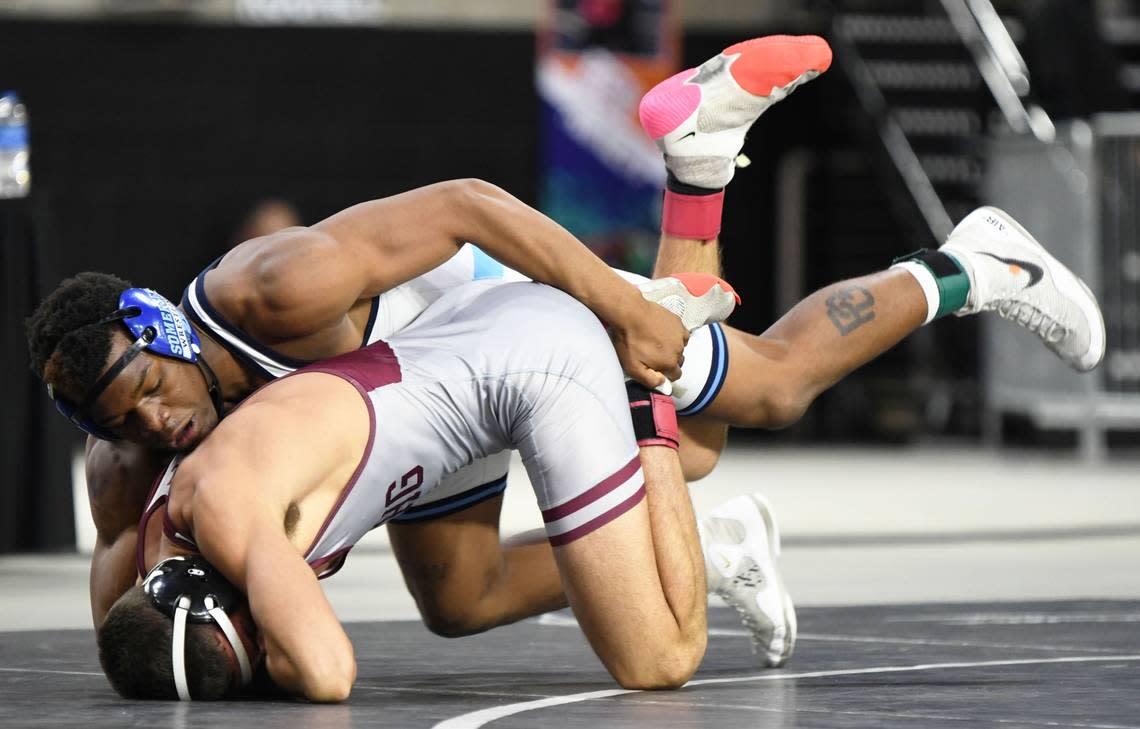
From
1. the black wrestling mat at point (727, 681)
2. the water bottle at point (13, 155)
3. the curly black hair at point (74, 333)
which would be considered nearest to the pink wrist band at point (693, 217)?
the black wrestling mat at point (727, 681)

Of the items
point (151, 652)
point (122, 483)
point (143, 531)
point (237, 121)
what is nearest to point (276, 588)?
point (151, 652)

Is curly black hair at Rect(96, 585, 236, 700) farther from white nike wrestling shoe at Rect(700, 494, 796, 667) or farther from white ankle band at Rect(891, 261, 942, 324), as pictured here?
white ankle band at Rect(891, 261, 942, 324)

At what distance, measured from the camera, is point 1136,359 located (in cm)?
965

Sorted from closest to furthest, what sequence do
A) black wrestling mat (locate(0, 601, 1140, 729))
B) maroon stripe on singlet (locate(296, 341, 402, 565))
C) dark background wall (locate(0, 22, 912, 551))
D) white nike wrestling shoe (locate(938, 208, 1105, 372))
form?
black wrestling mat (locate(0, 601, 1140, 729)) < maroon stripe on singlet (locate(296, 341, 402, 565)) < white nike wrestling shoe (locate(938, 208, 1105, 372)) < dark background wall (locate(0, 22, 912, 551))

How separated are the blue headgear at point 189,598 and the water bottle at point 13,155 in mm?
3162

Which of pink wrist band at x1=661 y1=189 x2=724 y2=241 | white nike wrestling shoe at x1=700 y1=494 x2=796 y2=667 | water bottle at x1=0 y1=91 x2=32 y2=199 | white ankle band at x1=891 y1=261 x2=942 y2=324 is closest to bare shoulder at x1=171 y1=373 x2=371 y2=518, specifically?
white nike wrestling shoe at x1=700 y1=494 x2=796 y2=667

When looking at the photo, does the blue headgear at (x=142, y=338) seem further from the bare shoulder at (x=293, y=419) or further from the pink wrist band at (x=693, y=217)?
the pink wrist band at (x=693, y=217)

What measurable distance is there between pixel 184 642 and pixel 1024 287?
2.08 meters

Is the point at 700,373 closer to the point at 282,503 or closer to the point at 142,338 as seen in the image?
the point at 282,503

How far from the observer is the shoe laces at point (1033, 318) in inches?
177

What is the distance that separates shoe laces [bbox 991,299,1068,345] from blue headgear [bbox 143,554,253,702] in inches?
75.7

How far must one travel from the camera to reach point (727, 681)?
3.71m

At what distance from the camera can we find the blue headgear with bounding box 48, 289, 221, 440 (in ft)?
11.0

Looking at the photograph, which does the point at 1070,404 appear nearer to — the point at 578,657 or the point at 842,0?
the point at 842,0
